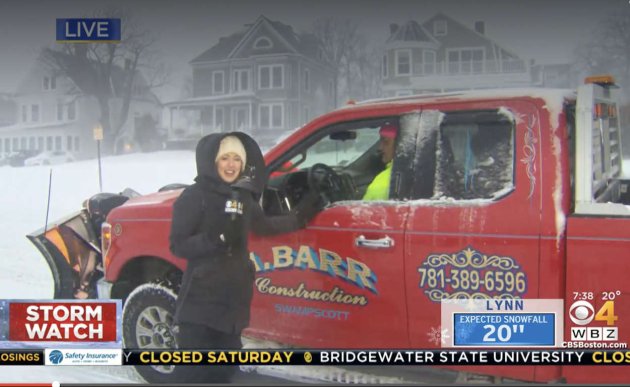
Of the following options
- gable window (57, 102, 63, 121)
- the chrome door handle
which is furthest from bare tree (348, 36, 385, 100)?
gable window (57, 102, 63, 121)

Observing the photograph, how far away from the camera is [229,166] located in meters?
2.86

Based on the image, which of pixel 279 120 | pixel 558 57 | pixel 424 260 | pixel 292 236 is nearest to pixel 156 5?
pixel 279 120

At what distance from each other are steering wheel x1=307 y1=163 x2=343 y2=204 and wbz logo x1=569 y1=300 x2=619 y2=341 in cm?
120

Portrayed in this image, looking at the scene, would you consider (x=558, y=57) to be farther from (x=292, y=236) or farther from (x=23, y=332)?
(x=23, y=332)

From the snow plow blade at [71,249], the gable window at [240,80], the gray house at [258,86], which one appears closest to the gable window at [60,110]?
the gray house at [258,86]

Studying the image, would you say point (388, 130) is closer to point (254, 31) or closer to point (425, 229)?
point (425, 229)

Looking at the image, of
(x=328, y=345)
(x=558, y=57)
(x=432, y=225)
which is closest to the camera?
(x=432, y=225)

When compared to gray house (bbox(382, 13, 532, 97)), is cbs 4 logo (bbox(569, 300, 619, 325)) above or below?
below

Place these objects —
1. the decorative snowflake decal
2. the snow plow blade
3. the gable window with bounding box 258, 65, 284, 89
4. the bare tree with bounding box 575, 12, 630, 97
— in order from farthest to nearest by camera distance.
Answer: the snow plow blade < the gable window with bounding box 258, 65, 284, 89 < the bare tree with bounding box 575, 12, 630, 97 < the decorative snowflake decal

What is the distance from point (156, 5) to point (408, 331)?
1.98m

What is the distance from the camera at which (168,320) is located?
3295mm

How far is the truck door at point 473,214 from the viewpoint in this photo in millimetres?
2604

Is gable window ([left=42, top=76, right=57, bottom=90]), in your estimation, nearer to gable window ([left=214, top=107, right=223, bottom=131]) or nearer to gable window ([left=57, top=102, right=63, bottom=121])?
gable window ([left=57, top=102, right=63, bottom=121])

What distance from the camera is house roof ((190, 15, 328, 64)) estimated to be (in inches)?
126
